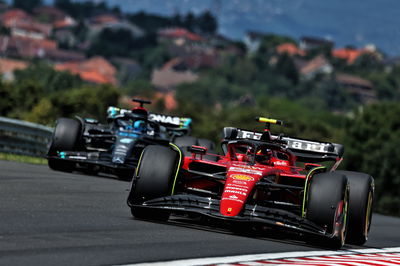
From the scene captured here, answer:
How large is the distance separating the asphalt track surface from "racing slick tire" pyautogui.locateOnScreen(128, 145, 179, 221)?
1.08 feet

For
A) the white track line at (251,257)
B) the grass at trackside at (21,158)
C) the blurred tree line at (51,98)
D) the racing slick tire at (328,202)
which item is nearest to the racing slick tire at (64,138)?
the grass at trackside at (21,158)

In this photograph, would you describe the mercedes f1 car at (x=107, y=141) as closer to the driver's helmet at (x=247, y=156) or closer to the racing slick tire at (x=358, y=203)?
the driver's helmet at (x=247, y=156)

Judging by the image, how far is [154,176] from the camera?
12.1m

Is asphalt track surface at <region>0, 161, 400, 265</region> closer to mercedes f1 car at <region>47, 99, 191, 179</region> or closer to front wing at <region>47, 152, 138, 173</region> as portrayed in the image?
front wing at <region>47, 152, 138, 173</region>

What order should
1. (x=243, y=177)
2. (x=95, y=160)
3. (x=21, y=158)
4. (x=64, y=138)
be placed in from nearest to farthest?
(x=243, y=177), (x=95, y=160), (x=64, y=138), (x=21, y=158)

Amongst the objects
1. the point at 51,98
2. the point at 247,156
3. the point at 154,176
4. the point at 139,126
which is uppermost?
the point at 51,98

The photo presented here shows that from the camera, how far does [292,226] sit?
11.5m

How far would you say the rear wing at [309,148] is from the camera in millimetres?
14531

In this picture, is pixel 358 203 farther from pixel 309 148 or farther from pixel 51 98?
pixel 51 98

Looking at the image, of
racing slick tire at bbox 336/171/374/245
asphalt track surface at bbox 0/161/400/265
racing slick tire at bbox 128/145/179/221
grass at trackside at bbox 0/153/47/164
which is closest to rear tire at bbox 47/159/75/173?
grass at trackside at bbox 0/153/47/164

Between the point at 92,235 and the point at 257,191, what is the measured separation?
2682 mm

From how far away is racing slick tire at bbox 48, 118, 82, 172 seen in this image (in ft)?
65.2

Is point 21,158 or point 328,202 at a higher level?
point 328,202

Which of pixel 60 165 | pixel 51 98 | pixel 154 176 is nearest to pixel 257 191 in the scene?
pixel 154 176
